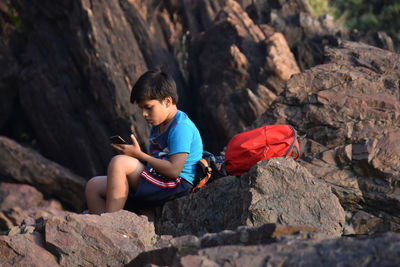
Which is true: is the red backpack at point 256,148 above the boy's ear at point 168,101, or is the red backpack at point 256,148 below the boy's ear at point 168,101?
below

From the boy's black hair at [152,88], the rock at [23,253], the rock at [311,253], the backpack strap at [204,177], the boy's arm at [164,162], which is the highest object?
the boy's black hair at [152,88]

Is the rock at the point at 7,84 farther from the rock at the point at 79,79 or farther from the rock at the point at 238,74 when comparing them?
the rock at the point at 238,74

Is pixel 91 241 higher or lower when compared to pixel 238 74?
higher

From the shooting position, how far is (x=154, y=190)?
4.25m

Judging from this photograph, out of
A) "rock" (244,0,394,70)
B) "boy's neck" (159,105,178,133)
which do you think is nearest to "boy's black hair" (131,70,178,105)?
"boy's neck" (159,105,178,133)

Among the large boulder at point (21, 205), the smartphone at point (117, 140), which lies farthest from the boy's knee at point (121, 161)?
the large boulder at point (21, 205)

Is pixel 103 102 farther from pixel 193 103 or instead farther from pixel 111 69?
pixel 193 103

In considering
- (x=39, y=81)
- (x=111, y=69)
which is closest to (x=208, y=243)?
(x=111, y=69)

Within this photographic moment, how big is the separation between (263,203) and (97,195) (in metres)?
1.65

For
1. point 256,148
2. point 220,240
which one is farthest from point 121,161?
point 220,240

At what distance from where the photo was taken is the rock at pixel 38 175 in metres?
10.3

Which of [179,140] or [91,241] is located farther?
[179,140]

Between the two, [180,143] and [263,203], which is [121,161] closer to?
[180,143]

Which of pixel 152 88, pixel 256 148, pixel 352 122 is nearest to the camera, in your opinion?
pixel 256 148
